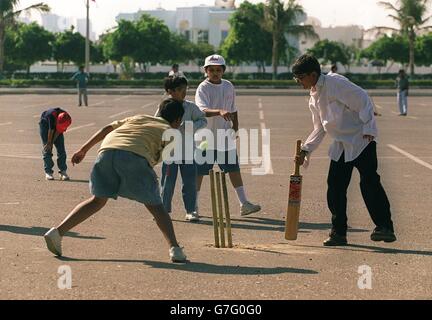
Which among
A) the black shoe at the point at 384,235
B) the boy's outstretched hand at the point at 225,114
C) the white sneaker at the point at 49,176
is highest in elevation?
the boy's outstretched hand at the point at 225,114

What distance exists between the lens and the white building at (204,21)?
6688 inches

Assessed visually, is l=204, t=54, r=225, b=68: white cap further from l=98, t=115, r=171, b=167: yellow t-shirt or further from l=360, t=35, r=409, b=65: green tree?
l=360, t=35, r=409, b=65: green tree

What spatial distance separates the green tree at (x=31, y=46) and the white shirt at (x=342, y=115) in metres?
95.7

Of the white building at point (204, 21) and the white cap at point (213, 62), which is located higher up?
the white building at point (204, 21)

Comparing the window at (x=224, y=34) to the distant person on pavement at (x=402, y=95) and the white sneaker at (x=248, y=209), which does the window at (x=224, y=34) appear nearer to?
the distant person on pavement at (x=402, y=95)

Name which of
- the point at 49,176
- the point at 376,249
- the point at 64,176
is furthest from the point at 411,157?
the point at 376,249

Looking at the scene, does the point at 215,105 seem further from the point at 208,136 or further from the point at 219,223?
the point at 219,223

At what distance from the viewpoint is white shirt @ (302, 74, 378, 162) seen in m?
9.15

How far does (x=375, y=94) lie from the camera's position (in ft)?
196

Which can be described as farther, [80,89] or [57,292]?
[80,89]

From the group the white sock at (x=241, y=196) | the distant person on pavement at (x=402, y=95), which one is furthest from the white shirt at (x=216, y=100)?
the distant person on pavement at (x=402, y=95)

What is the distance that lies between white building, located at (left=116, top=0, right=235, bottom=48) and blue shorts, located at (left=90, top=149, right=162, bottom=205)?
159449mm
